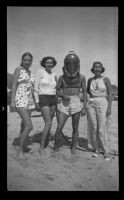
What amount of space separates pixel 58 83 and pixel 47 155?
113 cm

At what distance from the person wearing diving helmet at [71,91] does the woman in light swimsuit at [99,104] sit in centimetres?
15

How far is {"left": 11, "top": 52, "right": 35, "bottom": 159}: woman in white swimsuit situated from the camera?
12.6ft

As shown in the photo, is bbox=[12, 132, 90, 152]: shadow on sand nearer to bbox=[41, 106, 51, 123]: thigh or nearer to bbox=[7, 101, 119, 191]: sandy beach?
bbox=[7, 101, 119, 191]: sandy beach

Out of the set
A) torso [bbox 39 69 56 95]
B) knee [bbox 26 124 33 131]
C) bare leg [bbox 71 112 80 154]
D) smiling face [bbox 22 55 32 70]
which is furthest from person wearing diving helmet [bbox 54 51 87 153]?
smiling face [bbox 22 55 32 70]

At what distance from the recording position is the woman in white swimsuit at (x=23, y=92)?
3.85m

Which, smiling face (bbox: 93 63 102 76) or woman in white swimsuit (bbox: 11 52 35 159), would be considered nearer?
woman in white swimsuit (bbox: 11 52 35 159)

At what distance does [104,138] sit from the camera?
162 inches

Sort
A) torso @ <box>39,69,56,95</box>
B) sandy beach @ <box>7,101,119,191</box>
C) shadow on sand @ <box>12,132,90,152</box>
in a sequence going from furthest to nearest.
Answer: shadow on sand @ <box>12,132,90,152</box> → torso @ <box>39,69,56,95</box> → sandy beach @ <box>7,101,119,191</box>

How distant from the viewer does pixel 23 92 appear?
3.89 m

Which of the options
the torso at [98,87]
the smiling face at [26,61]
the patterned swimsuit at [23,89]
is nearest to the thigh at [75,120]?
the torso at [98,87]

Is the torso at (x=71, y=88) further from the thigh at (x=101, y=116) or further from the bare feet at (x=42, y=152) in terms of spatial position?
the bare feet at (x=42, y=152)

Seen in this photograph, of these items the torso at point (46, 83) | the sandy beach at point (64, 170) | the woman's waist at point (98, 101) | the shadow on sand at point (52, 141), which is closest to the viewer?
the sandy beach at point (64, 170)
